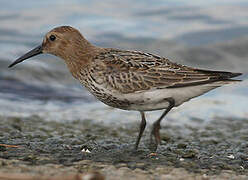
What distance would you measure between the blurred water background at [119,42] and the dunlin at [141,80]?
8.36ft

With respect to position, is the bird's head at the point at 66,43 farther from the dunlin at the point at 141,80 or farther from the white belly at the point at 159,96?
the white belly at the point at 159,96

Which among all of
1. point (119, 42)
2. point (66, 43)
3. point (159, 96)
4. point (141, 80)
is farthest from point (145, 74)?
point (119, 42)

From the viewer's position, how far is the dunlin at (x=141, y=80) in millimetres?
5730

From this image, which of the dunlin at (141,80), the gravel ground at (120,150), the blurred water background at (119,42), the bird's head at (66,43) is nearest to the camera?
the gravel ground at (120,150)

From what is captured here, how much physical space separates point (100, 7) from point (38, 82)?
17.0 feet

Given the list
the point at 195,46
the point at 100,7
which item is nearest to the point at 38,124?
the point at 195,46

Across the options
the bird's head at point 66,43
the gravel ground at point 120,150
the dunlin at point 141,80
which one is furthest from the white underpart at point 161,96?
the bird's head at point 66,43

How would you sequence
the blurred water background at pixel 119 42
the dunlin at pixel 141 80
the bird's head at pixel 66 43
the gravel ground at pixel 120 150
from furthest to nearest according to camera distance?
1. the blurred water background at pixel 119 42
2. the bird's head at pixel 66 43
3. the dunlin at pixel 141 80
4. the gravel ground at pixel 120 150

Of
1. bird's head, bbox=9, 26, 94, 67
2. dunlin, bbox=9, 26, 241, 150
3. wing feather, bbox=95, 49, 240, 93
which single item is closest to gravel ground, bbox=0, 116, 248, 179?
dunlin, bbox=9, 26, 241, 150

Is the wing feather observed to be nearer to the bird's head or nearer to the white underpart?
the white underpart

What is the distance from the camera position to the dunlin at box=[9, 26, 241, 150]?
5.73 m

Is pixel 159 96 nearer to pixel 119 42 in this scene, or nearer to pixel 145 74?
pixel 145 74

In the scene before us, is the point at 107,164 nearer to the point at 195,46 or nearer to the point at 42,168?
the point at 42,168

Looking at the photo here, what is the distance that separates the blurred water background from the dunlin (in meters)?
2.55
